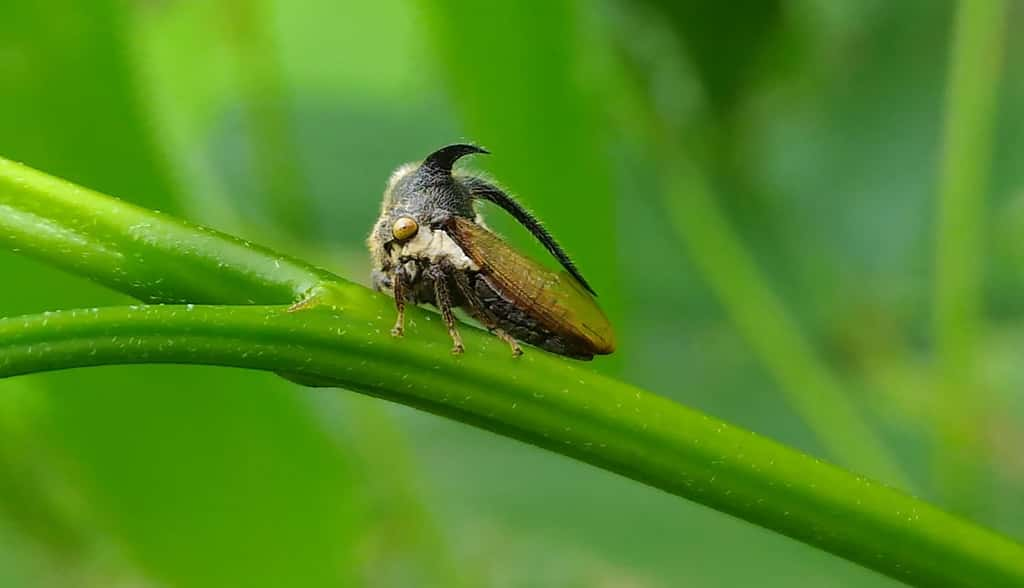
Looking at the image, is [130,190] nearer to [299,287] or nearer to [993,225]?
[299,287]

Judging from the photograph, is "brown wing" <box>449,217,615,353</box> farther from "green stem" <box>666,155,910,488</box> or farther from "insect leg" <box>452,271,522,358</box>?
"green stem" <box>666,155,910,488</box>

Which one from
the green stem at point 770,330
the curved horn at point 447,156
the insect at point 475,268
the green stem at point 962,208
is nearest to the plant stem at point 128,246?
the insect at point 475,268

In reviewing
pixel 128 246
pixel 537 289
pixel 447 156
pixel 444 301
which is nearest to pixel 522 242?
pixel 447 156

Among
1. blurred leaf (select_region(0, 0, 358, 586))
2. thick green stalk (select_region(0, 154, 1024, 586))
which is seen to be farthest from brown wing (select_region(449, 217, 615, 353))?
blurred leaf (select_region(0, 0, 358, 586))

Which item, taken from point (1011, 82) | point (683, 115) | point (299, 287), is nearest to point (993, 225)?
point (1011, 82)

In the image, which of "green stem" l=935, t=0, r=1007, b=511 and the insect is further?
"green stem" l=935, t=0, r=1007, b=511

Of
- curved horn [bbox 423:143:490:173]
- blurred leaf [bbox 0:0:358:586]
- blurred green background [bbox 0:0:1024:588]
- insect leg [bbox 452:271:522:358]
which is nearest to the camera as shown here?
insect leg [bbox 452:271:522:358]

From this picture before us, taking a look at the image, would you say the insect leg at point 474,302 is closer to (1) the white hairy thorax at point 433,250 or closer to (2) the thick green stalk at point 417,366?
(1) the white hairy thorax at point 433,250
